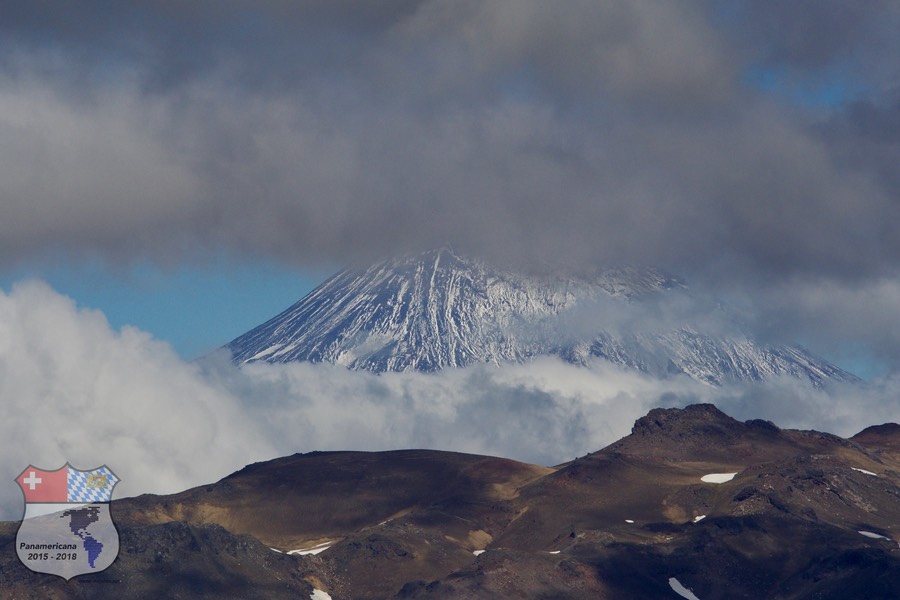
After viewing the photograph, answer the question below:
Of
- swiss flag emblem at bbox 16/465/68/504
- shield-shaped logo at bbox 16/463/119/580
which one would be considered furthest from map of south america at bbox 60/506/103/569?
swiss flag emblem at bbox 16/465/68/504

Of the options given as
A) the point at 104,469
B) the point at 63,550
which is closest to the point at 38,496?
the point at 104,469

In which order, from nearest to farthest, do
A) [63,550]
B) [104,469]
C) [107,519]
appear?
[104,469]
[107,519]
[63,550]

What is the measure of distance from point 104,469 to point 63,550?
95.3 ft

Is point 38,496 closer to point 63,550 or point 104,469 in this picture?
Result: point 104,469

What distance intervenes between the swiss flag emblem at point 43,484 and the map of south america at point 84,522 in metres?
3.75

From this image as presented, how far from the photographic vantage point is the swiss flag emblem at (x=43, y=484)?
14900 centimetres

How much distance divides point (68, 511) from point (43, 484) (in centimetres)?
491

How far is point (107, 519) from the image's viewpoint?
160 m

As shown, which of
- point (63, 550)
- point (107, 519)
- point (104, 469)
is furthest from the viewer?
point (63, 550)

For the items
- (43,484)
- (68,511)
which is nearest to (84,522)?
(68,511)

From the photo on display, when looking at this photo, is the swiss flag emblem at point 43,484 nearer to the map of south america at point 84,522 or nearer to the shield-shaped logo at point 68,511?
the shield-shaped logo at point 68,511

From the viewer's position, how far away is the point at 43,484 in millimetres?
149375

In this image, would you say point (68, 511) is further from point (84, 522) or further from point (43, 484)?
point (84, 522)

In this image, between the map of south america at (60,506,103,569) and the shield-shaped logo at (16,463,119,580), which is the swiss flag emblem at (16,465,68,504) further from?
the map of south america at (60,506,103,569)
